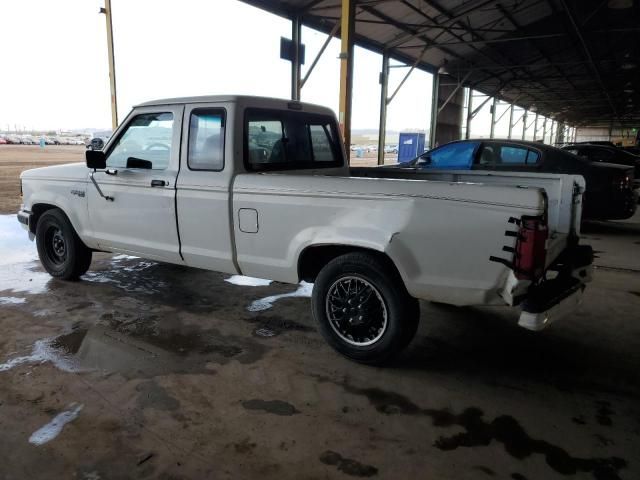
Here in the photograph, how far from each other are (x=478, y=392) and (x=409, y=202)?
1329 millimetres

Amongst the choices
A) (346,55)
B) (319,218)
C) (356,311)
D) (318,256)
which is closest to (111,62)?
(346,55)

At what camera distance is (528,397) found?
3.06m

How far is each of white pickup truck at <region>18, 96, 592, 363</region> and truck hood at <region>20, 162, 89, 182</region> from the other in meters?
0.02

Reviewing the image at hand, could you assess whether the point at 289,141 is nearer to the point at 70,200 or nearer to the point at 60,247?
the point at 70,200

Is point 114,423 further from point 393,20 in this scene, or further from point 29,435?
point 393,20

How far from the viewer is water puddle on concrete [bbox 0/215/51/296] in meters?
5.04

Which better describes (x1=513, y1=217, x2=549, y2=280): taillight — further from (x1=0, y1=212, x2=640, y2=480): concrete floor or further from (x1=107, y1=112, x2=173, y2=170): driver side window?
(x1=107, y1=112, x2=173, y2=170): driver side window

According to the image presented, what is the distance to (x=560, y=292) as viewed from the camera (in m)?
3.09

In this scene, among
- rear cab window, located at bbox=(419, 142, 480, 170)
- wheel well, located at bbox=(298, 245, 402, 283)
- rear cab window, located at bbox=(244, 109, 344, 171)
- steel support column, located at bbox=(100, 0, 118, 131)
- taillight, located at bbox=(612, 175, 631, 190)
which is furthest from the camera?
steel support column, located at bbox=(100, 0, 118, 131)

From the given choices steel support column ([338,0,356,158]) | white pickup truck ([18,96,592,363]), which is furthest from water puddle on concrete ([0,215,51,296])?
steel support column ([338,0,356,158])

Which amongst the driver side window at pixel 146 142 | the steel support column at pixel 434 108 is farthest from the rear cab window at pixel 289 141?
the steel support column at pixel 434 108

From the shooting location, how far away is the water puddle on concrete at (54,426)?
255 centimetres

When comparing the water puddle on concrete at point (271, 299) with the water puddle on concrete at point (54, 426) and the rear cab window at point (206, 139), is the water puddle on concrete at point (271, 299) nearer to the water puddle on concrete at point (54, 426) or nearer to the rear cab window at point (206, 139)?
the rear cab window at point (206, 139)

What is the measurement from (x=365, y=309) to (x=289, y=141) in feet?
5.79
